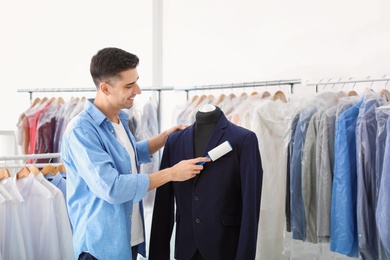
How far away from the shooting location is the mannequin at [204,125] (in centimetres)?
227

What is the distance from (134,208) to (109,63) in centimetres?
74

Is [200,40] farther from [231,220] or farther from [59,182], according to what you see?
[231,220]

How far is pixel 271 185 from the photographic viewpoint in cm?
→ 295

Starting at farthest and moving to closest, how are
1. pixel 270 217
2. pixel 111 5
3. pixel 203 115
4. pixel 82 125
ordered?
pixel 111 5
pixel 270 217
pixel 203 115
pixel 82 125

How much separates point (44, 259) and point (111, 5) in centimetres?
330

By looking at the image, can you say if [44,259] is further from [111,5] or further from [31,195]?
[111,5]

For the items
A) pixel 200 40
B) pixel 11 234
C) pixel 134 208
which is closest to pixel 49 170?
pixel 11 234

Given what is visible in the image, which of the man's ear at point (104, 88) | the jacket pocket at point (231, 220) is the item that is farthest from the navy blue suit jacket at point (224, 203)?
the man's ear at point (104, 88)

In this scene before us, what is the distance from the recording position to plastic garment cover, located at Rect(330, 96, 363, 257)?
248cm

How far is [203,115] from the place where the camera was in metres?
2.28

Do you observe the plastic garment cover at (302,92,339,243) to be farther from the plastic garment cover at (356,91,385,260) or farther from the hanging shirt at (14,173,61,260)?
the hanging shirt at (14,173,61,260)

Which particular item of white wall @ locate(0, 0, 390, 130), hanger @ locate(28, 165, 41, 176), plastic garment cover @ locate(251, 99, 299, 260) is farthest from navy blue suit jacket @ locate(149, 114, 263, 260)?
white wall @ locate(0, 0, 390, 130)

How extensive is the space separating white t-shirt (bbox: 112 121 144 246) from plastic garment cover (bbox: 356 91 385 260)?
1.12 meters

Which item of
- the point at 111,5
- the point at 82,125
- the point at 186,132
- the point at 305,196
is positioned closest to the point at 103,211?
the point at 82,125
